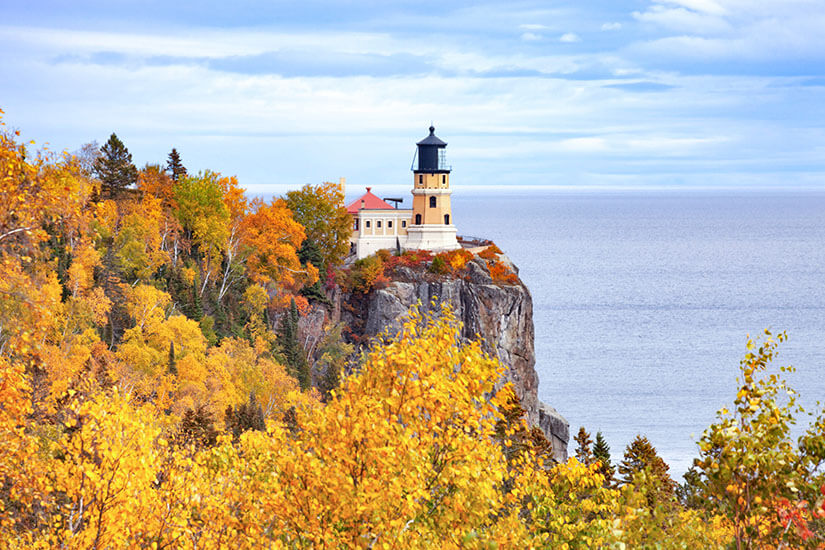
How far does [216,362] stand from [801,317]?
139 meters

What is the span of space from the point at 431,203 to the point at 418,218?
236cm

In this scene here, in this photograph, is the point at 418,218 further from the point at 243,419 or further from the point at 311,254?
the point at 243,419

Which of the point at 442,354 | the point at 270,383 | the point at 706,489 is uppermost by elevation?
the point at 442,354

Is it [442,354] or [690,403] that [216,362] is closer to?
[442,354]

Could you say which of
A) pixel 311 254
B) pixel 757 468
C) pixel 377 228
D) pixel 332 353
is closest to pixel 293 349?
pixel 332 353

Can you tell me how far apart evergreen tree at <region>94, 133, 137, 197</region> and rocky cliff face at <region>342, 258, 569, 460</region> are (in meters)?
24.8

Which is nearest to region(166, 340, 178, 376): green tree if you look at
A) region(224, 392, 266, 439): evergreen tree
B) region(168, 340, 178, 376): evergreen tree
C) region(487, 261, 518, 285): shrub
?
region(168, 340, 178, 376): evergreen tree

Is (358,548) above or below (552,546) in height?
above

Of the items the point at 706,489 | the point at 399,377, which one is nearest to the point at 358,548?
the point at 399,377

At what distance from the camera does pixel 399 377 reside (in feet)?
60.4

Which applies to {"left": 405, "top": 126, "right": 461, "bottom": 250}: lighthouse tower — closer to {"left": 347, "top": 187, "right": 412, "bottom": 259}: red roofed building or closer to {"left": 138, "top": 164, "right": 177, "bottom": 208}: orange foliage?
{"left": 347, "top": 187, "right": 412, "bottom": 259}: red roofed building

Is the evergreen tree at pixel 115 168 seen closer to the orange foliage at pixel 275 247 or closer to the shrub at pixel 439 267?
the orange foliage at pixel 275 247

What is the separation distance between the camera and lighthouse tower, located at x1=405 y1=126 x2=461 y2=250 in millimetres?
101938

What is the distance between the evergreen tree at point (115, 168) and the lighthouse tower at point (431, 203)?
34.7 metres
